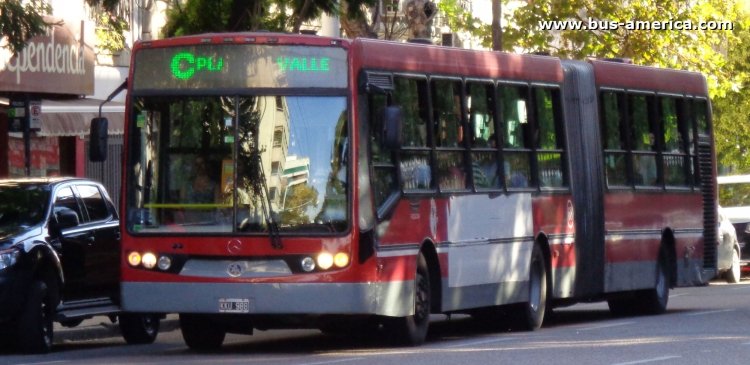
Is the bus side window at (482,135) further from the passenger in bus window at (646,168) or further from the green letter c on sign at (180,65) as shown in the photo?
the passenger in bus window at (646,168)

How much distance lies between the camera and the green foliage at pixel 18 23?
19312 mm

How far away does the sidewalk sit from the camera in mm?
19688

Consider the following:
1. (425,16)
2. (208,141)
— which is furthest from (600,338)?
(425,16)

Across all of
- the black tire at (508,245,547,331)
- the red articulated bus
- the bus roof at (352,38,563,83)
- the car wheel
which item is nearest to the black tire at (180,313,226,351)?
Answer: the red articulated bus

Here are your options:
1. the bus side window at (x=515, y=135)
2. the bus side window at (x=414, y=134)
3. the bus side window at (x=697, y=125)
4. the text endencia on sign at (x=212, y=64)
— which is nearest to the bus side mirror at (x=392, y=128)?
the text endencia on sign at (x=212, y=64)

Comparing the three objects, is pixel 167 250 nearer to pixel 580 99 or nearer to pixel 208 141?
pixel 208 141

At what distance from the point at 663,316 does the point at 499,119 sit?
15.8 ft

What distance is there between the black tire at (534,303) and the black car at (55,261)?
3870mm

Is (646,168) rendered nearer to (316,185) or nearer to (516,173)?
(516,173)

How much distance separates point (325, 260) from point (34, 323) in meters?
3.13

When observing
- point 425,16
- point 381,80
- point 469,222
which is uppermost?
point 425,16

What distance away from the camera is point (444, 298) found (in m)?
16.8

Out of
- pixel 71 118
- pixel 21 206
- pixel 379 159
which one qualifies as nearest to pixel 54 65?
pixel 71 118

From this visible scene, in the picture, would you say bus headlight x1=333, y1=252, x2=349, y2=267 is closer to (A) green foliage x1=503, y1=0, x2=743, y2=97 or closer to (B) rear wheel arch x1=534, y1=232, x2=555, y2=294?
(B) rear wheel arch x1=534, y1=232, x2=555, y2=294
